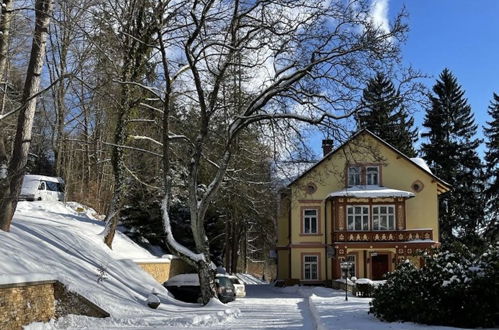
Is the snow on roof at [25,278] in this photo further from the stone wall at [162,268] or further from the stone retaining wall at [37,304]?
the stone wall at [162,268]

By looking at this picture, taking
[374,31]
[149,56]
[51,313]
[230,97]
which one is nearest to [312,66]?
[374,31]

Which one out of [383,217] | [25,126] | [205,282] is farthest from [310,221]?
[25,126]

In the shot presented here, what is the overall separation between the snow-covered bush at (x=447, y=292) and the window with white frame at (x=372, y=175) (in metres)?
27.6

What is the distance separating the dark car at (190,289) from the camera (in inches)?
1027

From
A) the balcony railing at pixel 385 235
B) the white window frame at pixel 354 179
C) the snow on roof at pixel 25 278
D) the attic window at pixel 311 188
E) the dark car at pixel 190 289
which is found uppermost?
the white window frame at pixel 354 179

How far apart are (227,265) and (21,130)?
33.3m

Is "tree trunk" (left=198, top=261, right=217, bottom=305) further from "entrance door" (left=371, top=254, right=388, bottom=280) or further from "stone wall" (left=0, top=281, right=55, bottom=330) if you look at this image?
"entrance door" (left=371, top=254, right=388, bottom=280)

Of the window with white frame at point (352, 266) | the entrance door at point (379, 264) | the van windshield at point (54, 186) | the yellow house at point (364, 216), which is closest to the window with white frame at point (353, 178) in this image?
the yellow house at point (364, 216)

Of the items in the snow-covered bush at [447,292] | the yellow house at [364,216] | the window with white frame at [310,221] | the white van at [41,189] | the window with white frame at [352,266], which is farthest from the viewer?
the window with white frame at [310,221]

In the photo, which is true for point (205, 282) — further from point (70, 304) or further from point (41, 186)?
point (41, 186)

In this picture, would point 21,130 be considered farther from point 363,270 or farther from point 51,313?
point 363,270

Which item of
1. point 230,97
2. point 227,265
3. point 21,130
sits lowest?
point 227,265

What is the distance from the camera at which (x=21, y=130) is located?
58.7 ft

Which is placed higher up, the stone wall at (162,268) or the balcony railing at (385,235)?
the balcony railing at (385,235)
